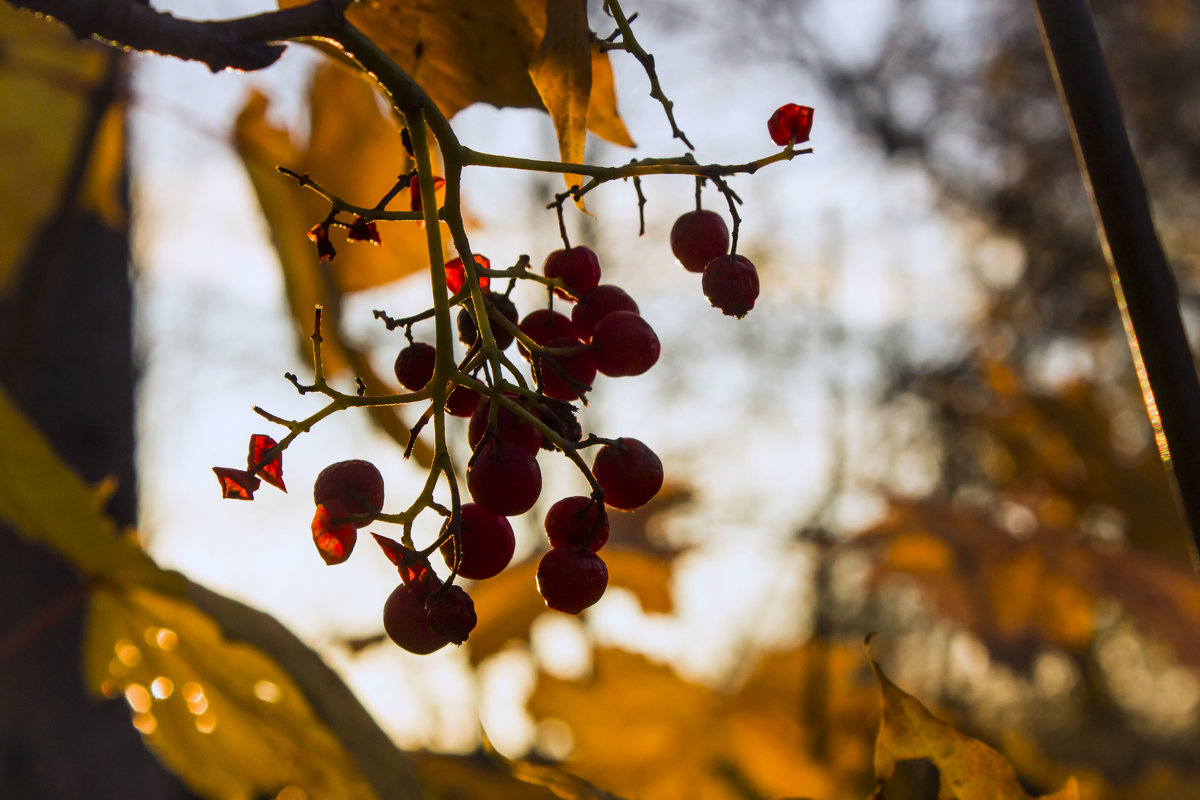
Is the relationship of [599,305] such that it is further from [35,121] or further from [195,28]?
[35,121]

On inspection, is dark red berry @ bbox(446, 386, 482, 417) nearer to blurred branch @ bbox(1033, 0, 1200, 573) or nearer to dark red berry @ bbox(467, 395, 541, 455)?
dark red berry @ bbox(467, 395, 541, 455)

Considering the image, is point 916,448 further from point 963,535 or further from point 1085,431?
point 963,535

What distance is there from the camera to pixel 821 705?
6.63 feet

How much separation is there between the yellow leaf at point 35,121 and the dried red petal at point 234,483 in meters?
1.08

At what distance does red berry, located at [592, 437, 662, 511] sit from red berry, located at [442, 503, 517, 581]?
64mm

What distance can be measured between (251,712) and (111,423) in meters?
0.95

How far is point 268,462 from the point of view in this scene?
0.47m

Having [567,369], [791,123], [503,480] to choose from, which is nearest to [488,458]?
[503,480]

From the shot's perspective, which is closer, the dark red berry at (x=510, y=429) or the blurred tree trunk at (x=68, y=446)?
the dark red berry at (x=510, y=429)

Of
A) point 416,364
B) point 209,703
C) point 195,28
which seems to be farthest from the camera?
point 209,703

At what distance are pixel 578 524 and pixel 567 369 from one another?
0.12 metres

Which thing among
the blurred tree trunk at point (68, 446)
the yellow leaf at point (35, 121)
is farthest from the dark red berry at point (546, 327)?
the yellow leaf at point (35, 121)

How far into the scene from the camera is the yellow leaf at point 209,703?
71 centimetres

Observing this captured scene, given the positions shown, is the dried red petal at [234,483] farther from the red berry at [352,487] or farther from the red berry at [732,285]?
the red berry at [732,285]
